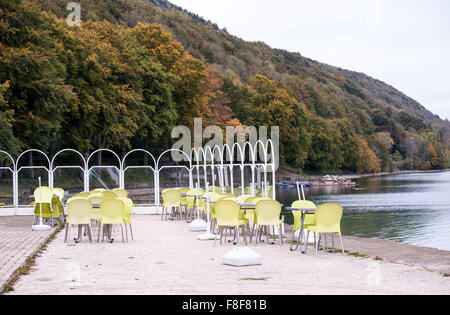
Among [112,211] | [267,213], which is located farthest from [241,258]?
[112,211]

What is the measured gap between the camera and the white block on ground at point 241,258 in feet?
33.7

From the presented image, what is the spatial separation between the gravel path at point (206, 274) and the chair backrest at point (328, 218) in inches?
20.3

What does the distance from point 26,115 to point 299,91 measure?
248ft

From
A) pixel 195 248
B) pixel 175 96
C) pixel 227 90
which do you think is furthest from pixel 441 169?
pixel 195 248

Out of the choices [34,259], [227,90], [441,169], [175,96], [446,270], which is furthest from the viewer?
[441,169]

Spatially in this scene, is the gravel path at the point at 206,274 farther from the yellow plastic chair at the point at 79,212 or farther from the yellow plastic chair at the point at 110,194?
the yellow plastic chair at the point at 110,194

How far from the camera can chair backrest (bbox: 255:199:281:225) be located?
44.8 ft

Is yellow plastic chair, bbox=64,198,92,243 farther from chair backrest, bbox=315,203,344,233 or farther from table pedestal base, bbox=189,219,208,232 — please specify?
chair backrest, bbox=315,203,344,233

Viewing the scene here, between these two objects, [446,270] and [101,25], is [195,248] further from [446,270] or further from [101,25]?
[101,25]

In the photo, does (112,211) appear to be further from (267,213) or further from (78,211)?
(267,213)

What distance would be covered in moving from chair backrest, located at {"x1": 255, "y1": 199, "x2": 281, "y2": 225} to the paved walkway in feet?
15.5

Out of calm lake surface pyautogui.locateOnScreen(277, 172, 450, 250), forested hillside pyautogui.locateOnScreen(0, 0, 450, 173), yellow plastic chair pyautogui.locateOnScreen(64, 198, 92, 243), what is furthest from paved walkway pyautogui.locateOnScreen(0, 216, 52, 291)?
forested hillside pyautogui.locateOnScreen(0, 0, 450, 173)
